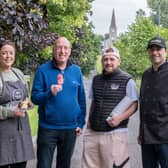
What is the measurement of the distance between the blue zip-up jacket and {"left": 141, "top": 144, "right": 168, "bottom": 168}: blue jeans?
83cm

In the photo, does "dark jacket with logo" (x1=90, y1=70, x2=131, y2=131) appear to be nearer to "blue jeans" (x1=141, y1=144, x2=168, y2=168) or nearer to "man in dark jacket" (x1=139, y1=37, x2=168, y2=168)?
"man in dark jacket" (x1=139, y1=37, x2=168, y2=168)

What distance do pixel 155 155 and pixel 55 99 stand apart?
1207 millimetres

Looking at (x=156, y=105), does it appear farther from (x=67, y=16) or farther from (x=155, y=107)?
(x=67, y=16)

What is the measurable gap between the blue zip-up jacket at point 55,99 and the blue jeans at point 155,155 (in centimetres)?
83

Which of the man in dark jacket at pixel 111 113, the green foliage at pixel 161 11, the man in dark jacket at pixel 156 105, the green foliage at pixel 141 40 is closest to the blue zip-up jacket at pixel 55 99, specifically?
the man in dark jacket at pixel 111 113

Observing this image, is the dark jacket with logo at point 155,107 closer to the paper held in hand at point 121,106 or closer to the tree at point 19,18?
the paper held in hand at point 121,106

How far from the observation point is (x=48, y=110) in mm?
5551

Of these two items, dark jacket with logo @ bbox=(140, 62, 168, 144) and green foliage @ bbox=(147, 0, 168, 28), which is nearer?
dark jacket with logo @ bbox=(140, 62, 168, 144)

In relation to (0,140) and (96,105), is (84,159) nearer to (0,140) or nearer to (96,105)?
(96,105)

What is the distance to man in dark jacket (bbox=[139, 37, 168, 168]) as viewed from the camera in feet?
17.0

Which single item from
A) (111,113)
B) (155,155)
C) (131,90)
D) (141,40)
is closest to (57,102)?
(111,113)

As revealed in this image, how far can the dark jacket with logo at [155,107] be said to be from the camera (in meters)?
5.18

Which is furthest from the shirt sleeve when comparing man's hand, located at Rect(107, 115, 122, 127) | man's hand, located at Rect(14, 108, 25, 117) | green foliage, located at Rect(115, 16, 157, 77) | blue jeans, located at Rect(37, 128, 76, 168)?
→ green foliage, located at Rect(115, 16, 157, 77)

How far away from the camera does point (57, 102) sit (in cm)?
553
